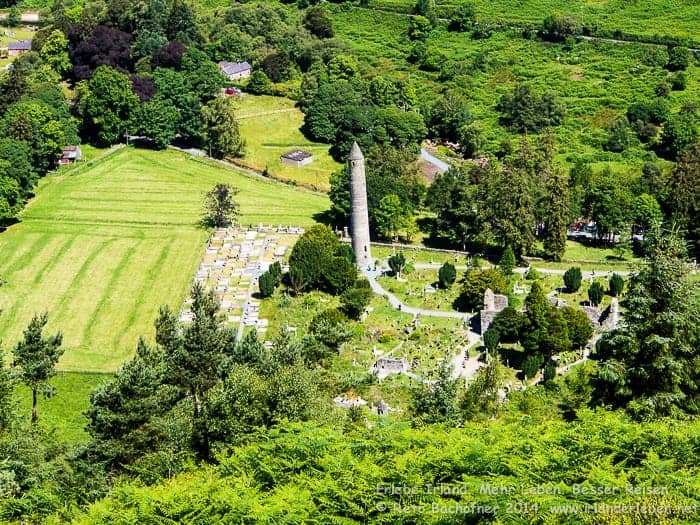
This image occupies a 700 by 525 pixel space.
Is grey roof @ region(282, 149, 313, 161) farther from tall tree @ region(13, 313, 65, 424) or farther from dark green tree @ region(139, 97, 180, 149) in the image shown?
tall tree @ region(13, 313, 65, 424)

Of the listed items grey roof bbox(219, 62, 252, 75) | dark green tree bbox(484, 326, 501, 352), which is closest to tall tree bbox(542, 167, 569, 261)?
dark green tree bbox(484, 326, 501, 352)

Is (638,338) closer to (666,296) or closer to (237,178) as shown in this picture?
(666,296)

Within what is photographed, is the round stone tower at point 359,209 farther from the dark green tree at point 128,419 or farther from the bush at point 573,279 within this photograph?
the dark green tree at point 128,419

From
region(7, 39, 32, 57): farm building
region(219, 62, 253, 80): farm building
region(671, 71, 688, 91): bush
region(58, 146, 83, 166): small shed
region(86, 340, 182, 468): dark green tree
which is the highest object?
region(7, 39, 32, 57): farm building

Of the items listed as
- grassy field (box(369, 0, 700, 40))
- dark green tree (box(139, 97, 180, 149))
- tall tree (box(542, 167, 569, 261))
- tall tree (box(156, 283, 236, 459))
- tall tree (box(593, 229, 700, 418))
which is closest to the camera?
tall tree (box(593, 229, 700, 418))

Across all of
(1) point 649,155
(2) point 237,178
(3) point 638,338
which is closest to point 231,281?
(2) point 237,178

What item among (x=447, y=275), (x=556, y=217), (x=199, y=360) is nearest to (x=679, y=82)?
(x=556, y=217)
